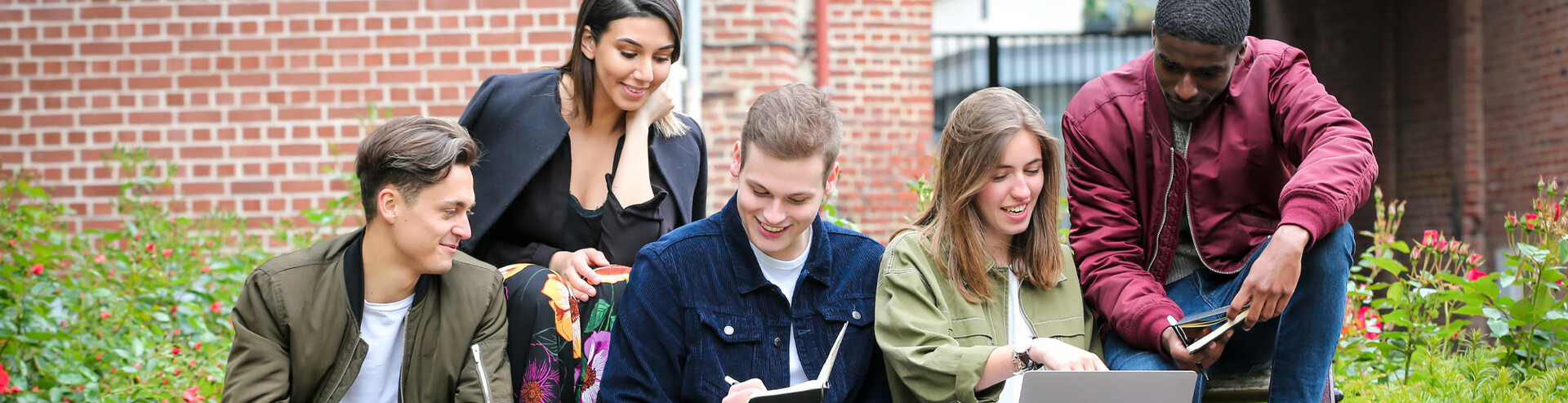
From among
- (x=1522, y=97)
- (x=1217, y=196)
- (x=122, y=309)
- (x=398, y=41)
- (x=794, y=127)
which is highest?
(x=398, y=41)

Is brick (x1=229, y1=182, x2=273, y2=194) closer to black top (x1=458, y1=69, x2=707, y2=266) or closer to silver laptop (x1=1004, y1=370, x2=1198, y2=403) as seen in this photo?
black top (x1=458, y1=69, x2=707, y2=266)

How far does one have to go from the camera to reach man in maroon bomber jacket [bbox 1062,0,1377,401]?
7.22 feet

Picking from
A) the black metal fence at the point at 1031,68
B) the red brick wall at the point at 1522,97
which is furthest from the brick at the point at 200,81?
the red brick wall at the point at 1522,97

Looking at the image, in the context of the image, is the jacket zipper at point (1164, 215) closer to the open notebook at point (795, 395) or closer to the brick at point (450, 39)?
the open notebook at point (795, 395)

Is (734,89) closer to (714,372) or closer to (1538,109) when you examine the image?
(714,372)

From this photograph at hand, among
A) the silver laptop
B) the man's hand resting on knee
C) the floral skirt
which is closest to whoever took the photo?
the silver laptop

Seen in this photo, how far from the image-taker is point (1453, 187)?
9.24 metres

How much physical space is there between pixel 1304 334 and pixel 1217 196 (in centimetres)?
40

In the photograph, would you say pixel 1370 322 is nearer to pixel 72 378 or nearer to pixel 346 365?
pixel 346 365

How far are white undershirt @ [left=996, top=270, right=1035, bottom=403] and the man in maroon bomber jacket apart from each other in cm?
16

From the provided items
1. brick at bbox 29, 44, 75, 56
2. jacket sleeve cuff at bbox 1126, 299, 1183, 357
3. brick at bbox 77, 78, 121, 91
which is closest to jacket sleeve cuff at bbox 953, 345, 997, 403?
jacket sleeve cuff at bbox 1126, 299, 1183, 357

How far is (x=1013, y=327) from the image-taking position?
247cm

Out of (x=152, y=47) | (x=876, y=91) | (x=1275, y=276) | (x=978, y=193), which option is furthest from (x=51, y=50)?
(x=1275, y=276)

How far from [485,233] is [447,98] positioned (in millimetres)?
2406
